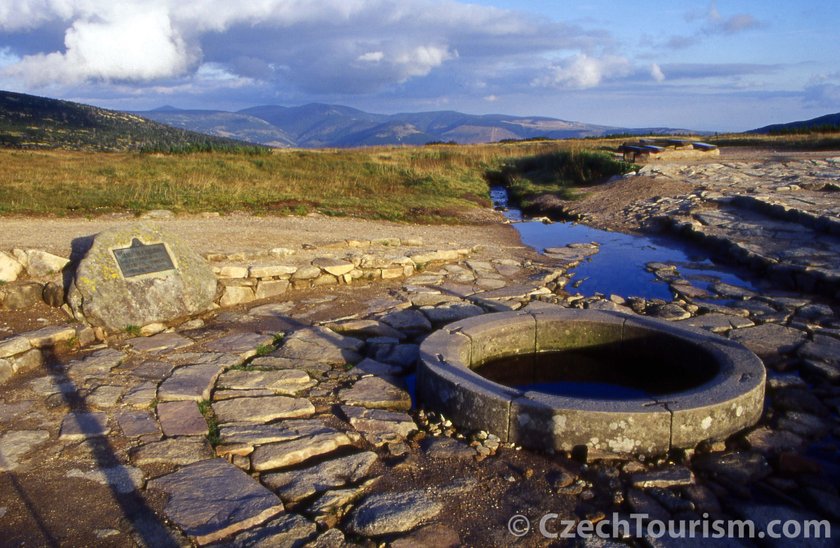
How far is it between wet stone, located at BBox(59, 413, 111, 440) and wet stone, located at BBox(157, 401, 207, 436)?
0.34 m

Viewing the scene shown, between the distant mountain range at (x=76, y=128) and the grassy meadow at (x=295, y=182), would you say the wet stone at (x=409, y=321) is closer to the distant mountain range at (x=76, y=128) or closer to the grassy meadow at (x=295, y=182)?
the grassy meadow at (x=295, y=182)

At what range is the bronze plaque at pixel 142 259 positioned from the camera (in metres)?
5.95

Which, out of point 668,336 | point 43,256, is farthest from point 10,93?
point 668,336

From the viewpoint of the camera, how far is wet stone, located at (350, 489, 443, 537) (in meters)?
3.06

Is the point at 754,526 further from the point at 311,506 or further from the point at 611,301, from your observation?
the point at 611,301

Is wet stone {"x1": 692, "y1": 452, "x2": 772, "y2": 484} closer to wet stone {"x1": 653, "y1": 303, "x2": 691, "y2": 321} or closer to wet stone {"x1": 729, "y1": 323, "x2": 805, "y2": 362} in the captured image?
wet stone {"x1": 729, "y1": 323, "x2": 805, "y2": 362}

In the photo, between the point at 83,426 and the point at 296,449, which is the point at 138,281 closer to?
the point at 83,426

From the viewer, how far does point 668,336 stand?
5055 mm

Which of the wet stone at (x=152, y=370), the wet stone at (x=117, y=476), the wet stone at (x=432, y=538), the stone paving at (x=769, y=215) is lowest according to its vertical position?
the wet stone at (x=432, y=538)

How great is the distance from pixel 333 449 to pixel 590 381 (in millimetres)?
2313

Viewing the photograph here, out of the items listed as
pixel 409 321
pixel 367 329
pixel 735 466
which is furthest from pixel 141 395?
pixel 735 466

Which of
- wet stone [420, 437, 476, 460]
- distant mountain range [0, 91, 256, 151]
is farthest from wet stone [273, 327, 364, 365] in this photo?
distant mountain range [0, 91, 256, 151]

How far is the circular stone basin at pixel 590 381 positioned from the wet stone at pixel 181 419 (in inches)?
61.3

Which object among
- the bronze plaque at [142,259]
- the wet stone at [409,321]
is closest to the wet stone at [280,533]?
the wet stone at [409,321]
